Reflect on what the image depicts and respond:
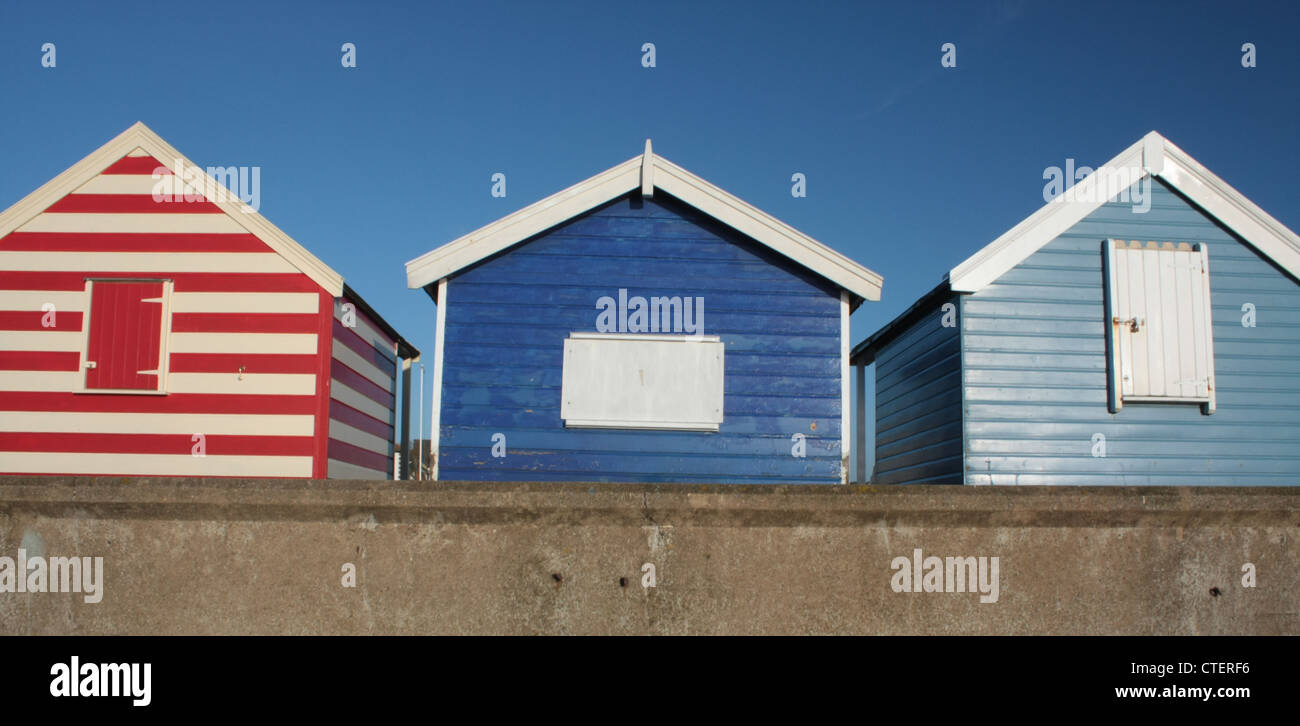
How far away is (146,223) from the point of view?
28.9 feet

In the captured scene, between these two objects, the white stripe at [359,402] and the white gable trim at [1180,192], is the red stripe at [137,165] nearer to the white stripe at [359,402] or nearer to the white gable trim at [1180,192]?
the white stripe at [359,402]

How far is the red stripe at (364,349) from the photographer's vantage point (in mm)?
9394

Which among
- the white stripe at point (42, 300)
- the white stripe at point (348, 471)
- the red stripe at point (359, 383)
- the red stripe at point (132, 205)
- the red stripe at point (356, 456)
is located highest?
the red stripe at point (132, 205)

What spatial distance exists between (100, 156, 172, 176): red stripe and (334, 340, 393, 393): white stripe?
2368 mm

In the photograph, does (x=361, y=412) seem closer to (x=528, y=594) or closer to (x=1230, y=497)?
(x=528, y=594)

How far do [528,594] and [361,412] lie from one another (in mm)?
5919

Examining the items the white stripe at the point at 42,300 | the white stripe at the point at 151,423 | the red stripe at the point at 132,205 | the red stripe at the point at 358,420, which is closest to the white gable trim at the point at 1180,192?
the red stripe at the point at 358,420

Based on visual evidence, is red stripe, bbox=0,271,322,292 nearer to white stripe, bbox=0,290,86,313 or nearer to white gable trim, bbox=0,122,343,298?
white stripe, bbox=0,290,86,313

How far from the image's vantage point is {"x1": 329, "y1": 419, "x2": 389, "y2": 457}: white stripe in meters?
9.15

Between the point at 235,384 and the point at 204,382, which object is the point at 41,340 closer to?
the point at 204,382

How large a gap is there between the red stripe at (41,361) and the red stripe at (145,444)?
614 millimetres

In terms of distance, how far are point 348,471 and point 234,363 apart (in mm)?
1737

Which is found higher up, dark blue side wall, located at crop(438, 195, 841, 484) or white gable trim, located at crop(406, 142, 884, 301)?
white gable trim, located at crop(406, 142, 884, 301)

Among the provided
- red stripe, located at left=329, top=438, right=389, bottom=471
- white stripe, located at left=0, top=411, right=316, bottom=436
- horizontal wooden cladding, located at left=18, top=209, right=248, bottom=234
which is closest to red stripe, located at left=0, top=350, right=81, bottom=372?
white stripe, located at left=0, top=411, right=316, bottom=436
